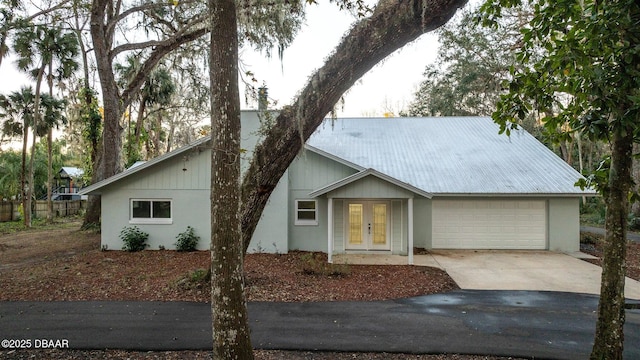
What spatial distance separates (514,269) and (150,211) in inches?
472

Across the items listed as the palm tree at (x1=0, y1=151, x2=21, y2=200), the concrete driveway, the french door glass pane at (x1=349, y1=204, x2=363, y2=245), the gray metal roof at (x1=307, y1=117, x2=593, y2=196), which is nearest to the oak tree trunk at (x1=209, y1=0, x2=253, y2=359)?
the concrete driveway

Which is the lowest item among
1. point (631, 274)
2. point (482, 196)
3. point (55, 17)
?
point (631, 274)

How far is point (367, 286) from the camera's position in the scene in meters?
8.29

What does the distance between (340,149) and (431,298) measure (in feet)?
29.1

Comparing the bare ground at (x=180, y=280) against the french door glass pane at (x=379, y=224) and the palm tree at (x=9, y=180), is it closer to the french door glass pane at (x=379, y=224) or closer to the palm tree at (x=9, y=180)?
the french door glass pane at (x=379, y=224)

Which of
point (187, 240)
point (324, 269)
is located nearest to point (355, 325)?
point (324, 269)

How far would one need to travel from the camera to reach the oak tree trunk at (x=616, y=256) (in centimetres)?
378

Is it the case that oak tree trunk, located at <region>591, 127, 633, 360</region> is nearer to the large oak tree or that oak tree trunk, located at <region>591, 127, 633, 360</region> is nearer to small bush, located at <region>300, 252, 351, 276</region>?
the large oak tree

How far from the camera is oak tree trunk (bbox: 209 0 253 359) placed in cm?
365

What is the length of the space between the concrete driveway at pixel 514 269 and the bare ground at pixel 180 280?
0.77 metres

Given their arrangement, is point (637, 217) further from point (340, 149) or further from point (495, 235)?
point (340, 149)

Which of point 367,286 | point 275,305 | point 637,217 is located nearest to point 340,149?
point 367,286

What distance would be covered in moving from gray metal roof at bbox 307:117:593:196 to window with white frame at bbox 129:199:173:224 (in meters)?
5.87

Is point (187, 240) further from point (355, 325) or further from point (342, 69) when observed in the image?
point (342, 69)
